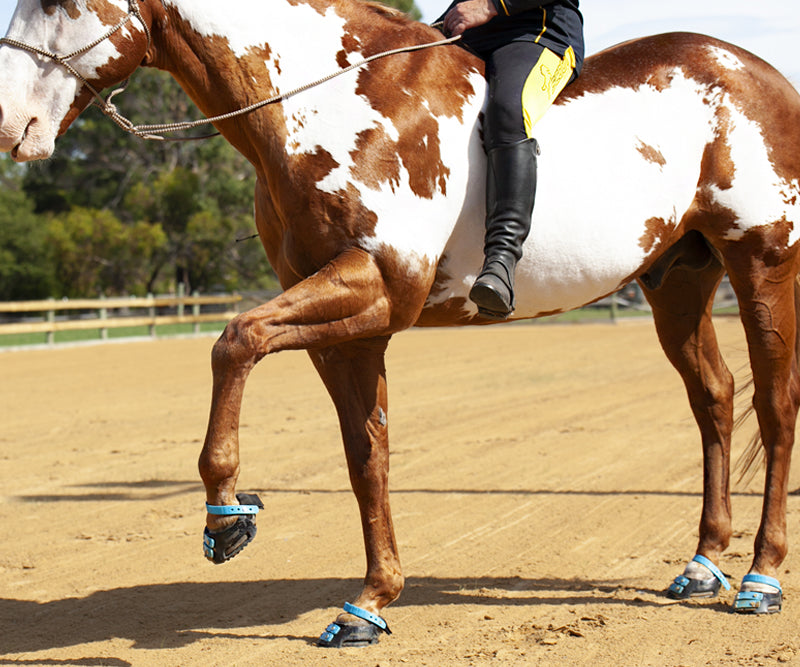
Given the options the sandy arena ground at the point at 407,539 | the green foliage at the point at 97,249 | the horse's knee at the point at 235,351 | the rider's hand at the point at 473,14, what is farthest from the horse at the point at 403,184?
the green foliage at the point at 97,249

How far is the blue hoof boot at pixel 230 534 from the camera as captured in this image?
3.14m

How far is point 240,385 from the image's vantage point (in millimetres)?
3217

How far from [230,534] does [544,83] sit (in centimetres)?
212

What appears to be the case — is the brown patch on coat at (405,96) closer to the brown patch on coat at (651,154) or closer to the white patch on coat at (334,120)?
the white patch on coat at (334,120)

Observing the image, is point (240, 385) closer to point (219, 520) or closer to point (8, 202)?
point (219, 520)

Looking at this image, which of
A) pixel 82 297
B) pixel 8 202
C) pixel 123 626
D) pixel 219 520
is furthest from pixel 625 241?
pixel 8 202

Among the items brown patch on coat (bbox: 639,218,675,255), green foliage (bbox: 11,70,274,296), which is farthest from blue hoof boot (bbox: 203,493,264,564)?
green foliage (bbox: 11,70,274,296)

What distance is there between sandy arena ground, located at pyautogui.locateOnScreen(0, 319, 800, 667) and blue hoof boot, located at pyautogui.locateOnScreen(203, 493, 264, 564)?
477mm

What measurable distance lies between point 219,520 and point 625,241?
80.0 inches

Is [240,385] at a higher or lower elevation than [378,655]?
higher

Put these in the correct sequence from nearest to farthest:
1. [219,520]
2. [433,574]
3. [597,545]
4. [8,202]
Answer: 1. [219,520]
2. [433,574]
3. [597,545]
4. [8,202]

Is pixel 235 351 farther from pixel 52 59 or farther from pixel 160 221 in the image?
pixel 160 221

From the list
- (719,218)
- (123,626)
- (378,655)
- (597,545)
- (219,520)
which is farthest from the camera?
(597,545)

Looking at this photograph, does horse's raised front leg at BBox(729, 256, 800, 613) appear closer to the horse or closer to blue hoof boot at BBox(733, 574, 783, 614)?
the horse
